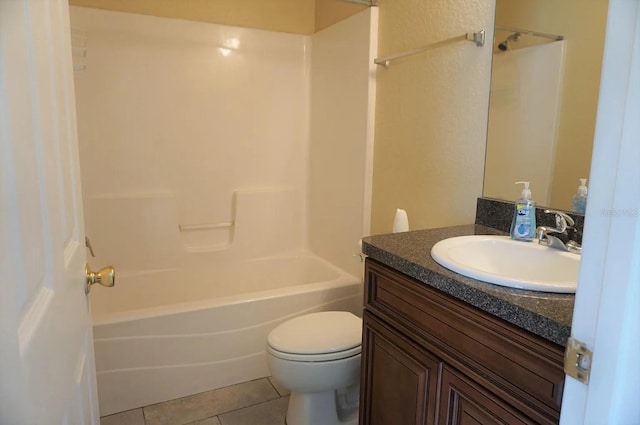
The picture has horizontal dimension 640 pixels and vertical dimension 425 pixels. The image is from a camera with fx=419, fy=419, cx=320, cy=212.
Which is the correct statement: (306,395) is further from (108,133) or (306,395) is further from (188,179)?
(108,133)

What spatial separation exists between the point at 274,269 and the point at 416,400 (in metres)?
1.98

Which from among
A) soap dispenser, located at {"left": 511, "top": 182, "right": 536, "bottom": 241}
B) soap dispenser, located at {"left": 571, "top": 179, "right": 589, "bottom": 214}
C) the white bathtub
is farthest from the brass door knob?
soap dispenser, located at {"left": 571, "top": 179, "right": 589, "bottom": 214}

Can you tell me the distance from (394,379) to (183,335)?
1.18m

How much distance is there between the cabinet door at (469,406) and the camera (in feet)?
3.00

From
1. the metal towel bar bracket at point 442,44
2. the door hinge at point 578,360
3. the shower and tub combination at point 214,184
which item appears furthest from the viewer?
the shower and tub combination at point 214,184

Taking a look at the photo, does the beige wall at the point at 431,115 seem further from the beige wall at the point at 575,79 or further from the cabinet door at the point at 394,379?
the cabinet door at the point at 394,379

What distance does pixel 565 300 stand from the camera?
2.89ft

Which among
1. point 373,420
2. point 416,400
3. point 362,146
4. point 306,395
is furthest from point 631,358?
point 362,146

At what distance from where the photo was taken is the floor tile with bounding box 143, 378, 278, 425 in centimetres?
192

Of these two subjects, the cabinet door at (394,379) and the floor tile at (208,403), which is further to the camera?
the floor tile at (208,403)

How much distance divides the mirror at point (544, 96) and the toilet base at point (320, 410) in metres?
1.10

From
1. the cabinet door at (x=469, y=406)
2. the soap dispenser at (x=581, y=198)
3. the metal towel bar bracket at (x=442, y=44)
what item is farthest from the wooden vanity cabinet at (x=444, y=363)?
the metal towel bar bracket at (x=442, y=44)

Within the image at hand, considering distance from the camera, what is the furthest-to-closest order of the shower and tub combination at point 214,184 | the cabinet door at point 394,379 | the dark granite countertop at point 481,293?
the shower and tub combination at point 214,184, the cabinet door at point 394,379, the dark granite countertop at point 481,293

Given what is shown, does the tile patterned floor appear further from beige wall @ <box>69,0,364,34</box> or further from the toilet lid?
beige wall @ <box>69,0,364,34</box>
